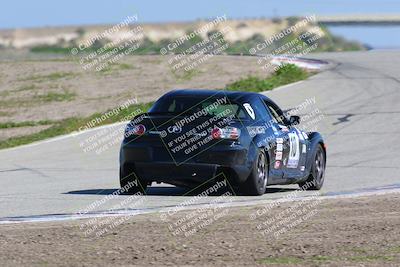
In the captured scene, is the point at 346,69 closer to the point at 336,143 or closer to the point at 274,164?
the point at 336,143

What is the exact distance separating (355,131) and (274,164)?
33.7ft

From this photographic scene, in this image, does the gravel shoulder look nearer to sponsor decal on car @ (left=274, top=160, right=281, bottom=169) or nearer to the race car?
the race car

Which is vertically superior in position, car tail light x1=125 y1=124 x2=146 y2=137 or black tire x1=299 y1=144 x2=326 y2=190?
car tail light x1=125 y1=124 x2=146 y2=137

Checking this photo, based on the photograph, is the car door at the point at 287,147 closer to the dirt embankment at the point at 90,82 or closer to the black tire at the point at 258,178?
the black tire at the point at 258,178

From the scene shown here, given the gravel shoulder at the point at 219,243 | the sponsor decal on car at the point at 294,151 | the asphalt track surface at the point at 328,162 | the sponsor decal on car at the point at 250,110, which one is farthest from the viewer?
the sponsor decal on car at the point at 294,151

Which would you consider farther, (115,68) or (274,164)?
(115,68)

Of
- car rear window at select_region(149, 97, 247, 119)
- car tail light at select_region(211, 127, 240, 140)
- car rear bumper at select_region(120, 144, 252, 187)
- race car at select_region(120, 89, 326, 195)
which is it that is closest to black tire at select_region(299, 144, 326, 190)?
race car at select_region(120, 89, 326, 195)

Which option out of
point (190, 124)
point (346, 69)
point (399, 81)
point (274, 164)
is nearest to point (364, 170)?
point (274, 164)

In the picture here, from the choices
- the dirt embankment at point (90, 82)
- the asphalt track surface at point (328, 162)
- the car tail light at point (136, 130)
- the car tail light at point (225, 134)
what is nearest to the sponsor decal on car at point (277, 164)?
the asphalt track surface at point (328, 162)

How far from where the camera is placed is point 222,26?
Result: 4347 cm

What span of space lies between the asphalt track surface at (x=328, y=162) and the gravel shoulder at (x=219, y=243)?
2.01 metres

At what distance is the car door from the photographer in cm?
1484

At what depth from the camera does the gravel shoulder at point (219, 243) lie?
8.65 meters

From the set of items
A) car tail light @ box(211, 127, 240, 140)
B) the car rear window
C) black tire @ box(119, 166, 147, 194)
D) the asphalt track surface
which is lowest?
the asphalt track surface
